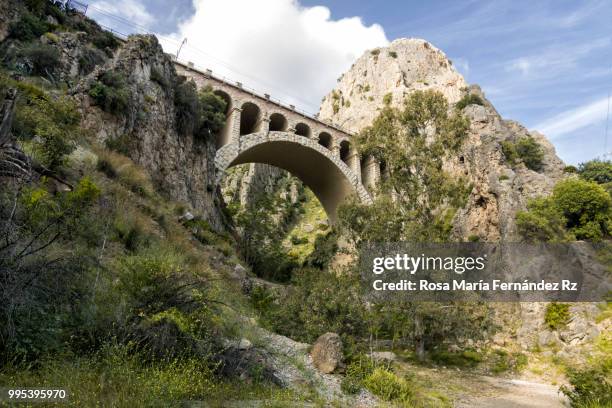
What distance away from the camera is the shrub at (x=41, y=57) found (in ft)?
45.6

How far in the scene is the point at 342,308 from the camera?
10.6 meters

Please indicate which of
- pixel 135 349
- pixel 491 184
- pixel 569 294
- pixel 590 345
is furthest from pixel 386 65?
pixel 135 349

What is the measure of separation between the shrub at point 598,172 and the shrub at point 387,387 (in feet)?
125

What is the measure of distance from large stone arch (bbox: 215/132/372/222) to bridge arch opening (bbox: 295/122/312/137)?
1848mm

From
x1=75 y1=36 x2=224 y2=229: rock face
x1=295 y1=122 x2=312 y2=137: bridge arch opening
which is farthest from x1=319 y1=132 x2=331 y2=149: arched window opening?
x1=75 y1=36 x2=224 y2=229: rock face

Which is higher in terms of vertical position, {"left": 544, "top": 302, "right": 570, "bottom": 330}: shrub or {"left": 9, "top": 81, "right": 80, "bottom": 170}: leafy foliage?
{"left": 9, "top": 81, "right": 80, "bottom": 170}: leafy foliage

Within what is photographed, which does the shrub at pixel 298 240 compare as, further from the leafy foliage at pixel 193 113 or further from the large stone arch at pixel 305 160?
the leafy foliage at pixel 193 113

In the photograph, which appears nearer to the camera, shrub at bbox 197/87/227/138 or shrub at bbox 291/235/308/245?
shrub at bbox 197/87/227/138

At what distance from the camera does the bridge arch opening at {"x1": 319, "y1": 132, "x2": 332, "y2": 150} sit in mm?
33206

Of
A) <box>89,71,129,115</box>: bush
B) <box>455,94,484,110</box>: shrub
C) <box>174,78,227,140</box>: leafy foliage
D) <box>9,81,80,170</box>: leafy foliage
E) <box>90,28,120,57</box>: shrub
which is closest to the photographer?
<box>9,81,80,170</box>: leafy foliage

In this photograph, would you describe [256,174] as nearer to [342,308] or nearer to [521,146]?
[521,146]

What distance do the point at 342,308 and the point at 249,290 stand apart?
3652mm

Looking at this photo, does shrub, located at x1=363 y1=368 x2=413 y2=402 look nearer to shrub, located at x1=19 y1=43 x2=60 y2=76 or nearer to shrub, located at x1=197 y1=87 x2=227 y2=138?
shrub, located at x1=19 y1=43 x2=60 y2=76

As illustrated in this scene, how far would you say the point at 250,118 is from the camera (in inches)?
1203
